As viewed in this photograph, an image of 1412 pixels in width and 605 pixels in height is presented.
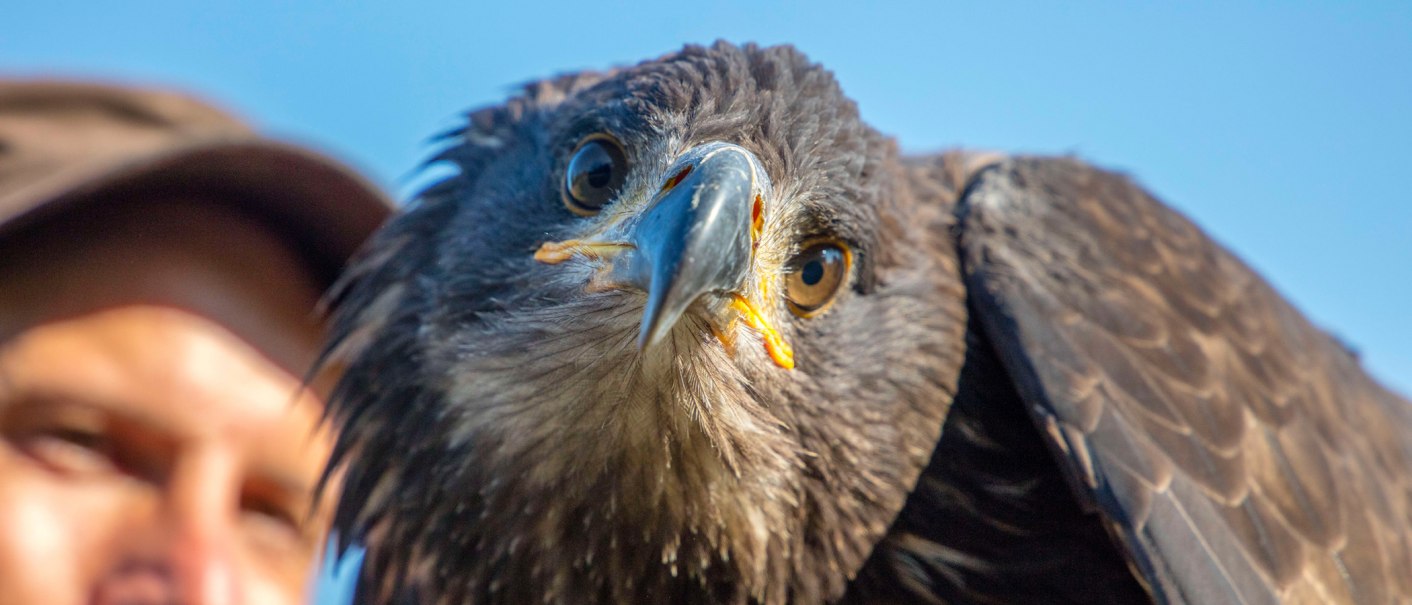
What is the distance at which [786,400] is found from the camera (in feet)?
7.67

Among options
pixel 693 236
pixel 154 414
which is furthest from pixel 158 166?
pixel 693 236

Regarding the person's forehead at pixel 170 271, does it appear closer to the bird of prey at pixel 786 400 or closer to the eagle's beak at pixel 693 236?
the bird of prey at pixel 786 400

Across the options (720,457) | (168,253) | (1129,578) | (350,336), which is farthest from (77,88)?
(1129,578)

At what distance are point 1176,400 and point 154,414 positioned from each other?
3647 mm

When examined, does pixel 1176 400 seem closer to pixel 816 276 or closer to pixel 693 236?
pixel 816 276

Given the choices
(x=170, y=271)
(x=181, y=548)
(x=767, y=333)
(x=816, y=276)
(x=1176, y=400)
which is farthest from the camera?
(x=170, y=271)

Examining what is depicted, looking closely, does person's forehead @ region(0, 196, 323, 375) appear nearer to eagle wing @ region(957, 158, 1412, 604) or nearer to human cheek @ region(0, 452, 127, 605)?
human cheek @ region(0, 452, 127, 605)

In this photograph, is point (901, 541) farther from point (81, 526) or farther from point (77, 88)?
point (77, 88)

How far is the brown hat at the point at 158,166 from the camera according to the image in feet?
13.3

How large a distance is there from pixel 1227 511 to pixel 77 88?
462cm

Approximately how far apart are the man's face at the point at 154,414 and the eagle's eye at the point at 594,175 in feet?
6.50

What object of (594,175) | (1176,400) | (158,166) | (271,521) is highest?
(158,166)

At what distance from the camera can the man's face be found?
3.92m

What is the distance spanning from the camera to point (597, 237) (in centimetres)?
227
